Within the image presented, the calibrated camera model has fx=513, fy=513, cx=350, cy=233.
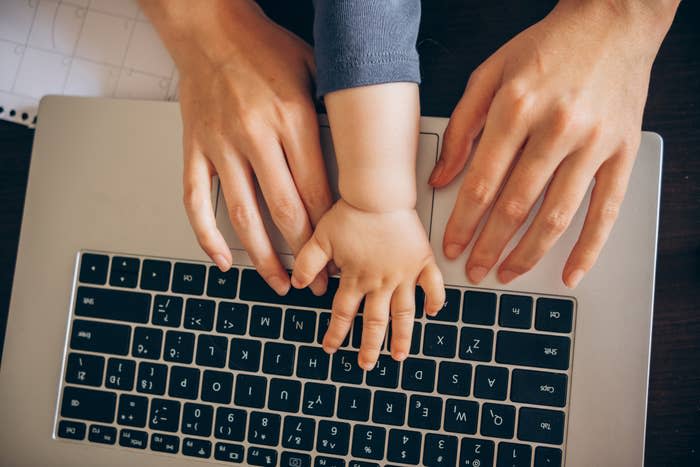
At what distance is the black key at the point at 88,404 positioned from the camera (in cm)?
49

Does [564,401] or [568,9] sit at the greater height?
[568,9]

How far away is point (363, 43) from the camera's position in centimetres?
42

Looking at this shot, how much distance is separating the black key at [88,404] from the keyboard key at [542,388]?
0.38 meters

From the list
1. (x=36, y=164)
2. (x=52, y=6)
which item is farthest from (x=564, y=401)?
(x=52, y=6)

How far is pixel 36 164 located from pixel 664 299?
65 centimetres

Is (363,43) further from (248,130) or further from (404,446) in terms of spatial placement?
(404,446)

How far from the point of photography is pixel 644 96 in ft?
1.55

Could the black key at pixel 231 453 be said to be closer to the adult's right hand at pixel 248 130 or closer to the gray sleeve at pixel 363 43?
the adult's right hand at pixel 248 130

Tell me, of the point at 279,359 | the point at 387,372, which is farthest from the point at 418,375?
the point at 279,359

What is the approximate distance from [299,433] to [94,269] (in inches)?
9.9

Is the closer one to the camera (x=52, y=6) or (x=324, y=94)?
(x=324, y=94)

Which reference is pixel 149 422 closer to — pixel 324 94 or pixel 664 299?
pixel 324 94

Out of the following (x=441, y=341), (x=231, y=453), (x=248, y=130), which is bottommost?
(x=231, y=453)

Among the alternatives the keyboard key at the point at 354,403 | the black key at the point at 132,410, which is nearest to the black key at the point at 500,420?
the keyboard key at the point at 354,403
